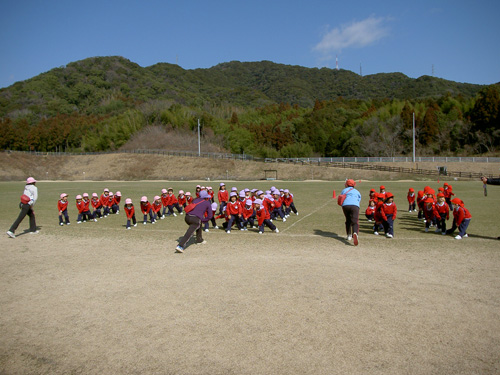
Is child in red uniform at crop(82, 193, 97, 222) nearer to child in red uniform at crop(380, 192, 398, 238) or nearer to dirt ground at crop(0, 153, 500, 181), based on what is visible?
child in red uniform at crop(380, 192, 398, 238)

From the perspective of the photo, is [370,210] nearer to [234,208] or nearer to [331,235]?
[331,235]

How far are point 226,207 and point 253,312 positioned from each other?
7562 mm

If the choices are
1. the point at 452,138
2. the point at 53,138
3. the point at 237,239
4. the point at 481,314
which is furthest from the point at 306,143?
the point at 481,314

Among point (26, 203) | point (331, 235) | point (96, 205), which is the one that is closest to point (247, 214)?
point (331, 235)

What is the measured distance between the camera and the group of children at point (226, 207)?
1266cm

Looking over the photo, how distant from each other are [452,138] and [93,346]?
3198 inches

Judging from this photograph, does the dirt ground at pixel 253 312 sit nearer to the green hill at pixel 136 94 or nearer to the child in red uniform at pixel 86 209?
the child in red uniform at pixel 86 209

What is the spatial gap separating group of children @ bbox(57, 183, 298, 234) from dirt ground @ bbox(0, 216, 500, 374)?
123 inches

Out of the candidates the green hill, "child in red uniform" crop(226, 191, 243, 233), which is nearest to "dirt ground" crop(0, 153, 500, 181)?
"child in red uniform" crop(226, 191, 243, 233)

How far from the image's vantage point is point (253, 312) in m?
5.55

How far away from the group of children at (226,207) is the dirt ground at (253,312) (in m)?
3.13

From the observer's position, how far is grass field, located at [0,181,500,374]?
4297 mm

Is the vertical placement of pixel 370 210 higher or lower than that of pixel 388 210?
lower

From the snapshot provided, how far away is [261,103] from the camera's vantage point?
167 m
